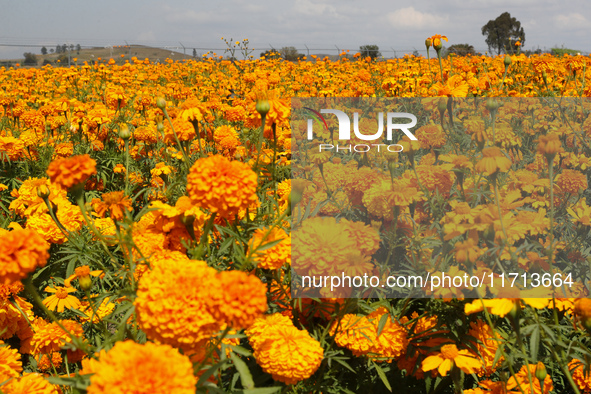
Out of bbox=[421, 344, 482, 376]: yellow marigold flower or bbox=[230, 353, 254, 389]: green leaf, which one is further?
bbox=[421, 344, 482, 376]: yellow marigold flower

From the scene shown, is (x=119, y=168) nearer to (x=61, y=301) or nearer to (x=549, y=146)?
(x=61, y=301)

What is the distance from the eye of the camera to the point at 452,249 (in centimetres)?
156

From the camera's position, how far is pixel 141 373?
728mm

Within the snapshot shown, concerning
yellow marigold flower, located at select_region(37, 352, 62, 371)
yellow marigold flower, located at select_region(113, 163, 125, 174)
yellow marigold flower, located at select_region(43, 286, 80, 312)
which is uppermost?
yellow marigold flower, located at select_region(113, 163, 125, 174)

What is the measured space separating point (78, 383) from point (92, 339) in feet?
3.78

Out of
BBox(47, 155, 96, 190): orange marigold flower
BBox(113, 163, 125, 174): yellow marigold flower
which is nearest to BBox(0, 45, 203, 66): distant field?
BBox(113, 163, 125, 174): yellow marigold flower

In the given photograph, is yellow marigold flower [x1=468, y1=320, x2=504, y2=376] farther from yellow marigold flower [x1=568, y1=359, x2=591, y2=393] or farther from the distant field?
the distant field

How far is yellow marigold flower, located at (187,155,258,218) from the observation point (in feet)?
3.50

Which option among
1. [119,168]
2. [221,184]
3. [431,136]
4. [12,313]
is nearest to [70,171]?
[221,184]

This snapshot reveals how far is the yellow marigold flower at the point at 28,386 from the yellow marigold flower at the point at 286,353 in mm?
606

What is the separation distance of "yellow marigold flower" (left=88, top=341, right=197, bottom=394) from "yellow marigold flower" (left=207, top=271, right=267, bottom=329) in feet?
0.35

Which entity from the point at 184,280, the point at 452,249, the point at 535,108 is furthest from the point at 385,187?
the point at 535,108

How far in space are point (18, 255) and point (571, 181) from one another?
2.08 meters

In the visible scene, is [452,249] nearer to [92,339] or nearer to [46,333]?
[92,339]
